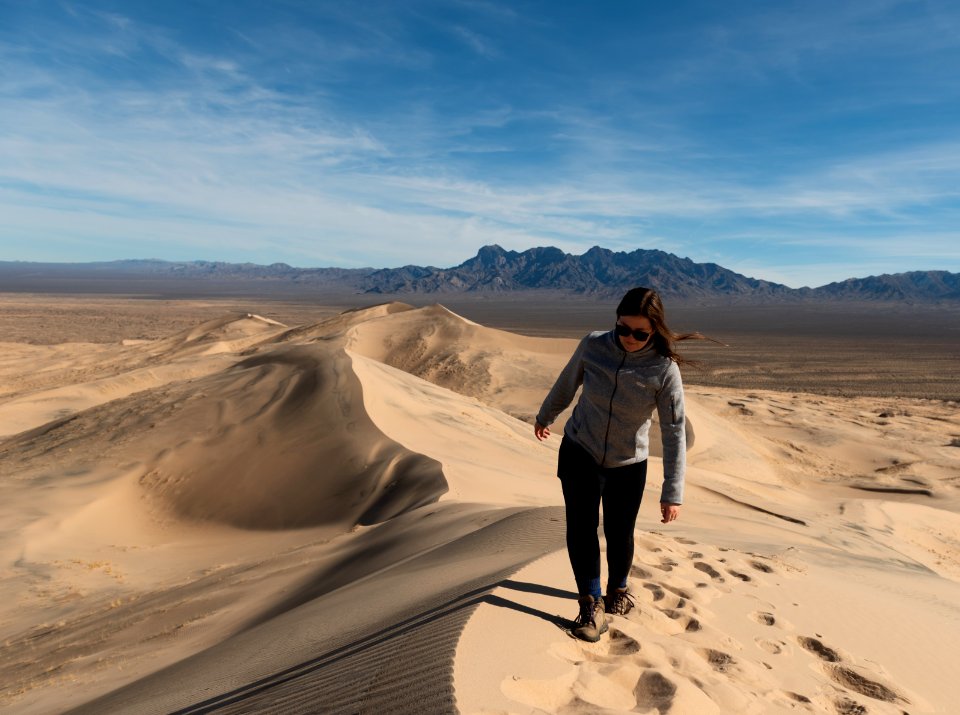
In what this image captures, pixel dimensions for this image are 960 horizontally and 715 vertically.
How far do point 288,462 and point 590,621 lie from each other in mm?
6011

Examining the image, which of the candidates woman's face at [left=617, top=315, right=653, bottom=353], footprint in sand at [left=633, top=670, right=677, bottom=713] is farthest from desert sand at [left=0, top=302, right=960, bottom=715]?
woman's face at [left=617, top=315, right=653, bottom=353]

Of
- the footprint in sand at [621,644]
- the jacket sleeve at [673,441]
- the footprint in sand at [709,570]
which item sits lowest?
the footprint in sand at [709,570]

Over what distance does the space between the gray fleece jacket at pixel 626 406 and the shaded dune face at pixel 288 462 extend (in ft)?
11.8

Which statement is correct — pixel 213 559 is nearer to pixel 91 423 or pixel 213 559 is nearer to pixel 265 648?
pixel 265 648

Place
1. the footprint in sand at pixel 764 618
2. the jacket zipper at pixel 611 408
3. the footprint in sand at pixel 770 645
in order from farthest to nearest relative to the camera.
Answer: the footprint in sand at pixel 764 618 < the footprint in sand at pixel 770 645 < the jacket zipper at pixel 611 408

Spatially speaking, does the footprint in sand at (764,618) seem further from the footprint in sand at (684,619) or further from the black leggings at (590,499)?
the black leggings at (590,499)

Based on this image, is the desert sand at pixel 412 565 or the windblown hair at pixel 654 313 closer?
the desert sand at pixel 412 565

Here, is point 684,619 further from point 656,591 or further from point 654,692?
point 654,692

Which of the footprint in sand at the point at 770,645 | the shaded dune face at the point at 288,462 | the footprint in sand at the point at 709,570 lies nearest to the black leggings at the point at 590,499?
the footprint in sand at the point at 770,645

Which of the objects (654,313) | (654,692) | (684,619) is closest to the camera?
(654,692)

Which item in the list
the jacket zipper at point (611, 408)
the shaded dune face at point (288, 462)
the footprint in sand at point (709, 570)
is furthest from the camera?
the shaded dune face at point (288, 462)

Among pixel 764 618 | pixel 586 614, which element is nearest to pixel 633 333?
pixel 586 614

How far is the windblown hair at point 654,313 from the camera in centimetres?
231

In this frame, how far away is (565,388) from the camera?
8.77 feet
